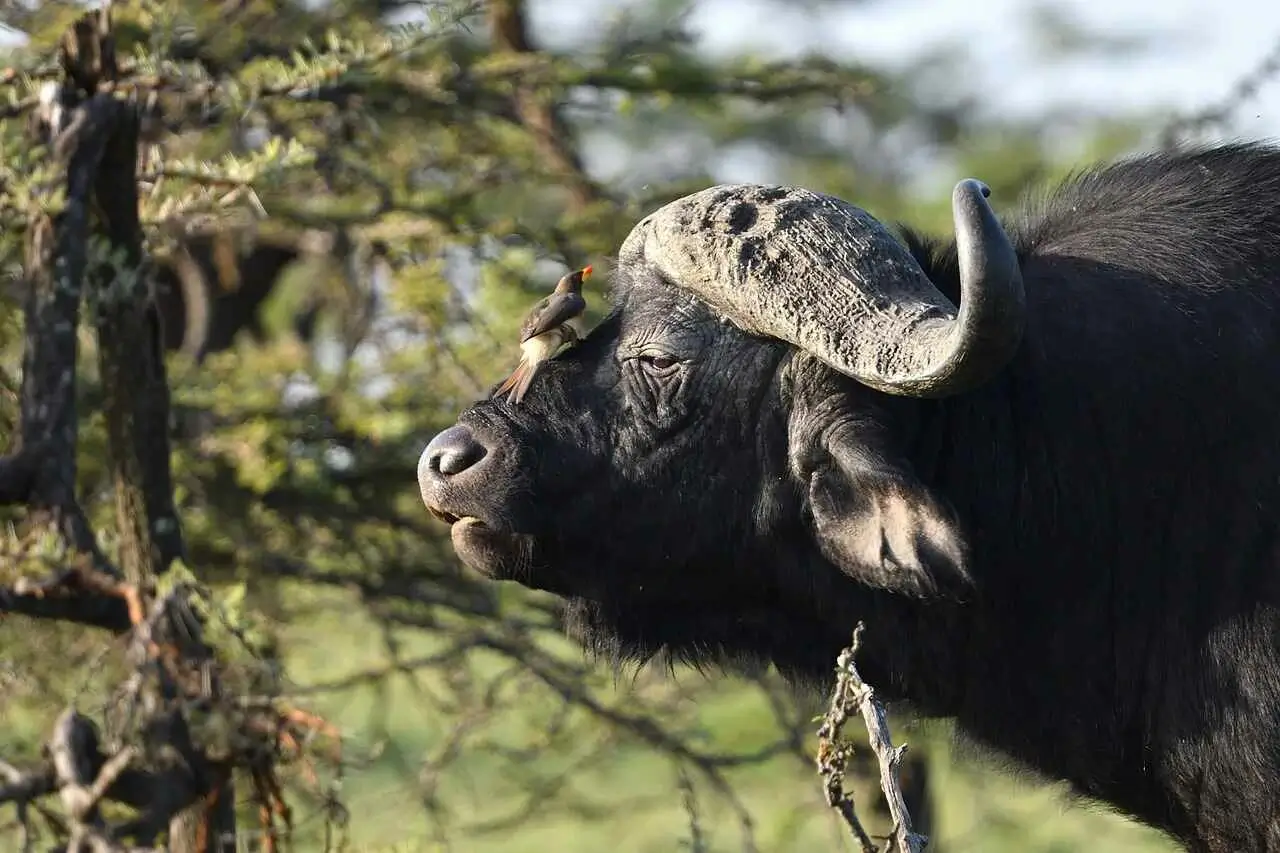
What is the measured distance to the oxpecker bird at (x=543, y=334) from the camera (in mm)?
4203

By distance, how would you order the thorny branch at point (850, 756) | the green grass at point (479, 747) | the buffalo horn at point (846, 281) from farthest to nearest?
1. the green grass at point (479, 747)
2. the buffalo horn at point (846, 281)
3. the thorny branch at point (850, 756)

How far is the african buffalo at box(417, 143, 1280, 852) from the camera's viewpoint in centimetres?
393

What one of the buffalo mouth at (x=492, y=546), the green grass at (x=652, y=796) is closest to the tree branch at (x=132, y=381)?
the green grass at (x=652, y=796)

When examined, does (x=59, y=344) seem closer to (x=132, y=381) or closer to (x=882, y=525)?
(x=132, y=381)

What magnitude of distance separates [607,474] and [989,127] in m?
30.2

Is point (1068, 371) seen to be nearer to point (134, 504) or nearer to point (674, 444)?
point (674, 444)

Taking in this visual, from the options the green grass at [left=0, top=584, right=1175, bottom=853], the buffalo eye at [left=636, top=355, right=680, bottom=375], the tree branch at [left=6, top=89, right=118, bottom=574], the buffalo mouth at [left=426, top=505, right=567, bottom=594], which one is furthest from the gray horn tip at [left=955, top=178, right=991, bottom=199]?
the tree branch at [left=6, top=89, right=118, bottom=574]

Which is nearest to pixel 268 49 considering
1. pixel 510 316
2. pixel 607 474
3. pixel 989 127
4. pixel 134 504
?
pixel 510 316

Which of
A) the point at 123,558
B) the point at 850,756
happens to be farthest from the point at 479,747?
the point at 850,756

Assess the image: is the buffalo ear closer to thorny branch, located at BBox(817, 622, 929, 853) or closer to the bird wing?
thorny branch, located at BBox(817, 622, 929, 853)

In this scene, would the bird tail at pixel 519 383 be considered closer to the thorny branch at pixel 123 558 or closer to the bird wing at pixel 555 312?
the bird wing at pixel 555 312

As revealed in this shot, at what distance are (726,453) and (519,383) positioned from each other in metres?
0.51

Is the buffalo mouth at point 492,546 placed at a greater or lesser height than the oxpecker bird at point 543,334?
lesser

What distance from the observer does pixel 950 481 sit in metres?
4.12
